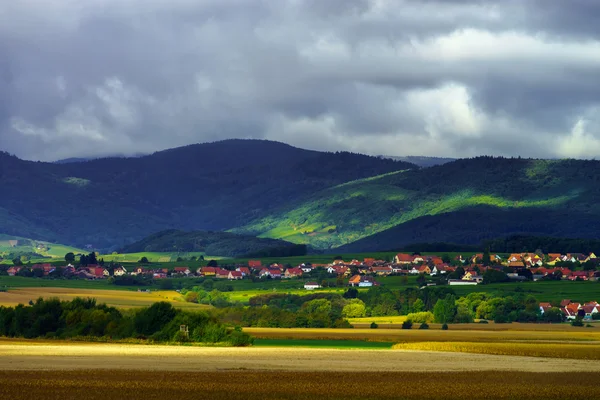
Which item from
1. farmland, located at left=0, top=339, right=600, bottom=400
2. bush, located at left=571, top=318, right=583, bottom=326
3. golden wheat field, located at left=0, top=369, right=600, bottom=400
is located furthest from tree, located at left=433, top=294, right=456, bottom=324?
golden wheat field, located at left=0, top=369, right=600, bottom=400

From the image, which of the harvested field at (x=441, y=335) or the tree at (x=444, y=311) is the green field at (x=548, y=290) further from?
the harvested field at (x=441, y=335)

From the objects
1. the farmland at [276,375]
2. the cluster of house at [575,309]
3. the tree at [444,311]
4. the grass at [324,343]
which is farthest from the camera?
the cluster of house at [575,309]

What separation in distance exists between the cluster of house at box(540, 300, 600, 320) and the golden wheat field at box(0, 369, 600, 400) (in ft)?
317

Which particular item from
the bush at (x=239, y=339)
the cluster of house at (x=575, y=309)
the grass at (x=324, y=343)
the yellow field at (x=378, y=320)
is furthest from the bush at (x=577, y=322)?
the bush at (x=239, y=339)

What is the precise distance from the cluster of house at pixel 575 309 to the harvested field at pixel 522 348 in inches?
2208

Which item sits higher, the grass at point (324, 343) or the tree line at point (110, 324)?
the tree line at point (110, 324)

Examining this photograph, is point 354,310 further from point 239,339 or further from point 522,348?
point 522,348

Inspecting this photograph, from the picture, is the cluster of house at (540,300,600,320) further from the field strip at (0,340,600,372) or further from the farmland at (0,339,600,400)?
the farmland at (0,339,600,400)

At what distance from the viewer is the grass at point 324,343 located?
107 metres

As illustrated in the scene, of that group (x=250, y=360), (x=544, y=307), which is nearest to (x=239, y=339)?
(x=250, y=360)

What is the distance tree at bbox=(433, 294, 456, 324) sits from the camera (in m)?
160

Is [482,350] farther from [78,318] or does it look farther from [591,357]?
[78,318]

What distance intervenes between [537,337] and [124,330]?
155 ft

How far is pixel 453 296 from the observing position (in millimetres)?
172625
